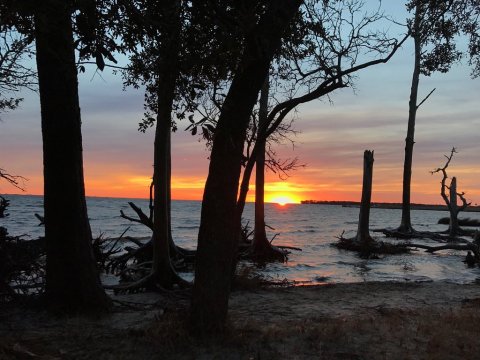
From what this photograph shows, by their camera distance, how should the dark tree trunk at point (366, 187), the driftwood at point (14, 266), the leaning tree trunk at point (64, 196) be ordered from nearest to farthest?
the leaning tree trunk at point (64, 196) < the driftwood at point (14, 266) < the dark tree trunk at point (366, 187)

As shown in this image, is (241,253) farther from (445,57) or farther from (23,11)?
(23,11)

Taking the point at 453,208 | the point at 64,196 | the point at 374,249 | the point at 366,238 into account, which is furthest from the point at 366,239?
the point at 64,196

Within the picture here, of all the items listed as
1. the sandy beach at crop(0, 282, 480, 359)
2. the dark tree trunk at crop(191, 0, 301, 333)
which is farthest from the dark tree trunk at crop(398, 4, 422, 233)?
the dark tree trunk at crop(191, 0, 301, 333)

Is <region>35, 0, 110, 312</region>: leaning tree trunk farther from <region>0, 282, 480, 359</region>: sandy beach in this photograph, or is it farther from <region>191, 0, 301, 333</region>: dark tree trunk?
<region>191, 0, 301, 333</region>: dark tree trunk

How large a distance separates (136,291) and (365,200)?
18.8m

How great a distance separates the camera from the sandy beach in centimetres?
589

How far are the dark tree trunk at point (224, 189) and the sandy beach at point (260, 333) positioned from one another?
0.53m

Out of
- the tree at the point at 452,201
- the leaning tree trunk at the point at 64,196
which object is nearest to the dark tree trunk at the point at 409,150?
the tree at the point at 452,201

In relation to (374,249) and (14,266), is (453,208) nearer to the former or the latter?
(374,249)

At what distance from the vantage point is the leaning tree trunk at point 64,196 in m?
7.83

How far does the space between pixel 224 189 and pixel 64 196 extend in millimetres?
3244

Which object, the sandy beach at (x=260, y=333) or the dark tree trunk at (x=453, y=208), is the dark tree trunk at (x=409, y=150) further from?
the sandy beach at (x=260, y=333)

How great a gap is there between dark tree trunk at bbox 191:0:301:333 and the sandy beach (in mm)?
535

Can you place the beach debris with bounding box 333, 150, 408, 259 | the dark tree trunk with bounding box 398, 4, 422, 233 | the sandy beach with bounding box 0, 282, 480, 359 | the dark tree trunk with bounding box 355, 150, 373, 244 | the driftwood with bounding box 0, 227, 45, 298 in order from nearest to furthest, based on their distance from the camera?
the sandy beach with bounding box 0, 282, 480, 359
the driftwood with bounding box 0, 227, 45, 298
the beach debris with bounding box 333, 150, 408, 259
the dark tree trunk with bounding box 355, 150, 373, 244
the dark tree trunk with bounding box 398, 4, 422, 233
